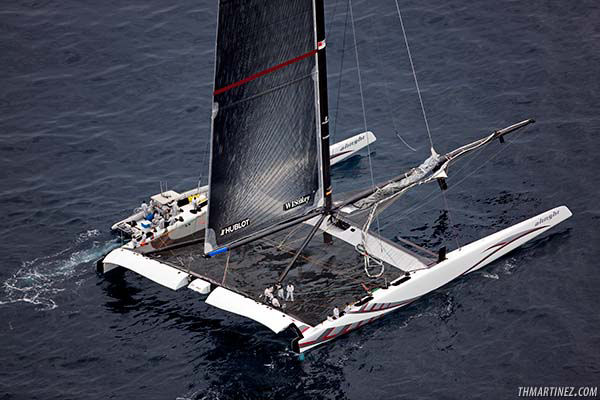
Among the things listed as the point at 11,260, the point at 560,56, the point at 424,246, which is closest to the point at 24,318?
the point at 11,260

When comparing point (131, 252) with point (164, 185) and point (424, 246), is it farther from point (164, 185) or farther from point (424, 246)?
point (424, 246)

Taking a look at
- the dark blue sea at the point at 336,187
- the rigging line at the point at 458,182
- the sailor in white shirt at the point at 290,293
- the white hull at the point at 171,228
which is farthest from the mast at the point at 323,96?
the white hull at the point at 171,228

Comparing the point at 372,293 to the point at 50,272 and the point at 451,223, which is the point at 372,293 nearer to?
the point at 451,223

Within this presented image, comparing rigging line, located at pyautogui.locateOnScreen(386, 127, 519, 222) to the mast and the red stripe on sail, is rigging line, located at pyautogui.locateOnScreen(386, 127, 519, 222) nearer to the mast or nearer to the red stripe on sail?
the mast

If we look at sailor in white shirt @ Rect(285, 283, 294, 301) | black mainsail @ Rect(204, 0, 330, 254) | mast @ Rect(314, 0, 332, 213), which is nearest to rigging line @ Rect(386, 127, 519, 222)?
mast @ Rect(314, 0, 332, 213)

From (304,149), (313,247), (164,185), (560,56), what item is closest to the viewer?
(304,149)
